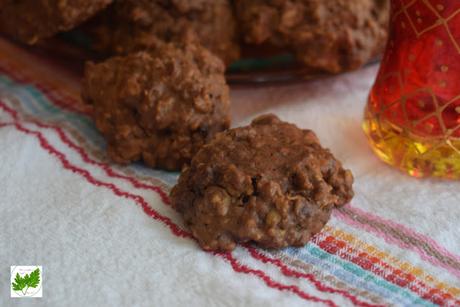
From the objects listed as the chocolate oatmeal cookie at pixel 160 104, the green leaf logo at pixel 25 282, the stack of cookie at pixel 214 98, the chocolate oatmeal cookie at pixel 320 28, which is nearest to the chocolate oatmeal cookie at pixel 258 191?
the stack of cookie at pixel 214 98

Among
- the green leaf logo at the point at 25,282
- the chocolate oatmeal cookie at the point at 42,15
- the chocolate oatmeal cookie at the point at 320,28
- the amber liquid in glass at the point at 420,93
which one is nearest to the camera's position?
the green leaf logo at the point at 25,282

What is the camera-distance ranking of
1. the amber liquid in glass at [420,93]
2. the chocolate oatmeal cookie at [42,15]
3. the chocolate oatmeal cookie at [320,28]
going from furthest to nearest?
the chocolate oatmeal cookie at [320,28] → the chocolate oatmeal cookie at [42,15] → the amber liquid in glass at [420,93]

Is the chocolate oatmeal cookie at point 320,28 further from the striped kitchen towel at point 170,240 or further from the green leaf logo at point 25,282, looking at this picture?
the green leaf logo at point 25,282

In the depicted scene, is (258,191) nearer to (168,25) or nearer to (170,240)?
(170,240)

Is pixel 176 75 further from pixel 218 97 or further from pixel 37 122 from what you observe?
pixel 37 122

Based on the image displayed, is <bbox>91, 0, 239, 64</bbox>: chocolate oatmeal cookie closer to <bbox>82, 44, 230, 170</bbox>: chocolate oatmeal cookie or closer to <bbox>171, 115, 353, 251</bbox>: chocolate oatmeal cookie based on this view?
<bbox>82, 44, 230, 170</bbox>: chocolate oatmeal cookie

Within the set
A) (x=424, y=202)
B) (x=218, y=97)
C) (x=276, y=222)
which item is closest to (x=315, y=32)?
(x=218, y=97)
